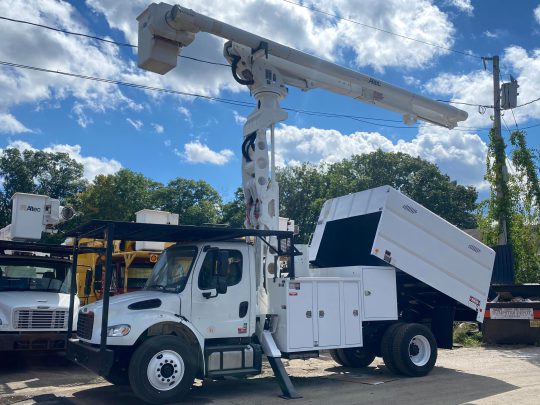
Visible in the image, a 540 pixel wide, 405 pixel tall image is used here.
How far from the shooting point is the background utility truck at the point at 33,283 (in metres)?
10.2

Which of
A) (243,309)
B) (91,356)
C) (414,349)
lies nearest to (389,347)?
(414,349)

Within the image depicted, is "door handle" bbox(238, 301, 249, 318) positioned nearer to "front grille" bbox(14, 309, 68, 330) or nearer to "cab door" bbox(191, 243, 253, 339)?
"cab door" bbox(191, 243, 253, 339)

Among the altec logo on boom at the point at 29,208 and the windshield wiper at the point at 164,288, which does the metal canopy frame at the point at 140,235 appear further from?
the altec logo on boom at the point at 29,208

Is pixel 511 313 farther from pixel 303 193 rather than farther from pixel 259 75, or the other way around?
pixel 303 193

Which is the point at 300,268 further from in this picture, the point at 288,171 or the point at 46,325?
the point at 288,171

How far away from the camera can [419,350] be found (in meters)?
10.3

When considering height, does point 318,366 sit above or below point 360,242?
below

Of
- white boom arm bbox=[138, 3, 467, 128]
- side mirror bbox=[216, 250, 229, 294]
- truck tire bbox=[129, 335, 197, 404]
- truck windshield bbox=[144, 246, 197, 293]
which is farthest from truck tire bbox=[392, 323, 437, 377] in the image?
white boom arm bbox=[138, 3, 467, 128]

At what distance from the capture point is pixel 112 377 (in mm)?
8484

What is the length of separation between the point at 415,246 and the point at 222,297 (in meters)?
3.94

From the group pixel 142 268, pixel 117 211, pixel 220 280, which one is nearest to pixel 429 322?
pixel 220 280

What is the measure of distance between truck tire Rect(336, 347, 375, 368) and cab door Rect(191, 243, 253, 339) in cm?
330

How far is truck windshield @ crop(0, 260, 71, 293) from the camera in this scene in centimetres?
1147

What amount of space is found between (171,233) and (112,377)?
7.88 ft
